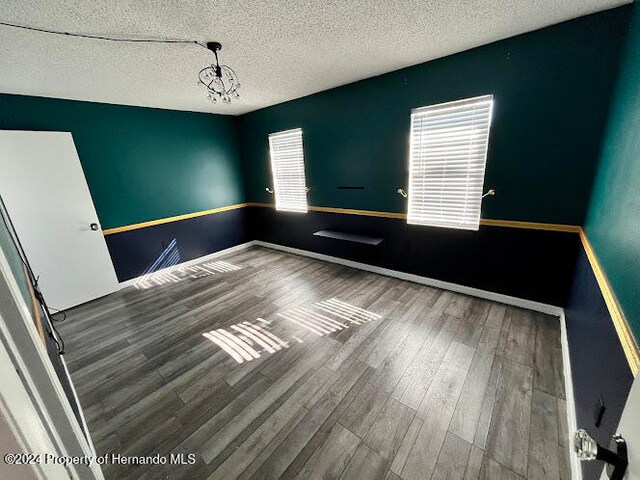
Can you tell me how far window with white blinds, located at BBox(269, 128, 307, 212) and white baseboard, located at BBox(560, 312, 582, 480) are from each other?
11.2 feet

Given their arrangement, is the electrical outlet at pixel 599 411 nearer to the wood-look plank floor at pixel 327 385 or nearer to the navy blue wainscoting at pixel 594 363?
the navy blue wainscoting at pixel 594 363

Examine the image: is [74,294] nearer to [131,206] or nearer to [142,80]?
[131,206]

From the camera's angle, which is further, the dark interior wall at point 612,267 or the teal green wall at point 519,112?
the teal green wall at point 519,112

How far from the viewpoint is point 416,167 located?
2896mm

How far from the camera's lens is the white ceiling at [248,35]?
1553mm

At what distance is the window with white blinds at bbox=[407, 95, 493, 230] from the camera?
247 centimetres

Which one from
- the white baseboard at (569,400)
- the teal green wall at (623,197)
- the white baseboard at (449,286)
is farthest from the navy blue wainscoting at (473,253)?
the teal green wall at (623,197)

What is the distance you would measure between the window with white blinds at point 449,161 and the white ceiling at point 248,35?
1.79 feet

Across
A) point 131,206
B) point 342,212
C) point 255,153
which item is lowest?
point 342,212

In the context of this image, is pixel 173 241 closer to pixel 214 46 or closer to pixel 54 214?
pixel 54 214

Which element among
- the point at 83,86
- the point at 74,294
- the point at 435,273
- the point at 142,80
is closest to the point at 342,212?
the point at 435,273

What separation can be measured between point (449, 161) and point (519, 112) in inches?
26.1

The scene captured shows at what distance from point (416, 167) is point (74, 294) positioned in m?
4.51

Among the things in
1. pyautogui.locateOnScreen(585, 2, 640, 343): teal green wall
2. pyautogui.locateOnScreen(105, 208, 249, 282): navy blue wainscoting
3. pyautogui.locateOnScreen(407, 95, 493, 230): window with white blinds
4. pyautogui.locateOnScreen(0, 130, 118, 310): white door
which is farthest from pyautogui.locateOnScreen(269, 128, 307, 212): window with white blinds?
pyautogui.locateOnScreen(585, 2, 640, 343): teal green wall
